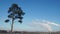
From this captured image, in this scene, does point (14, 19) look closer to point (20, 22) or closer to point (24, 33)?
point (20, 22)

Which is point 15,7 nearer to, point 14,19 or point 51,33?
point 14,19

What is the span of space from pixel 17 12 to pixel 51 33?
934 centimetres

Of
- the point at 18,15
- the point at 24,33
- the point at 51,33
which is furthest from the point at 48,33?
the point at 18,15

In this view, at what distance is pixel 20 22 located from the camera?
1384 inches

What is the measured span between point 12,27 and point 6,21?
6.69ft

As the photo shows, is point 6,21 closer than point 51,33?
No

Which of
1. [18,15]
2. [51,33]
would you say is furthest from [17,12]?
[51,33]

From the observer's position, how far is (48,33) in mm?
33000

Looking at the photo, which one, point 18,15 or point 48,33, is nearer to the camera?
point 48,33

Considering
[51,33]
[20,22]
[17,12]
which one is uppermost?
[17,12]

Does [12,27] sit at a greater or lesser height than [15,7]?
lesser

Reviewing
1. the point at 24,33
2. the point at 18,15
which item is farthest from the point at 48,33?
the point at 18,15

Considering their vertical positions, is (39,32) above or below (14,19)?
below

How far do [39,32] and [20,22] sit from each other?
5.14 m
